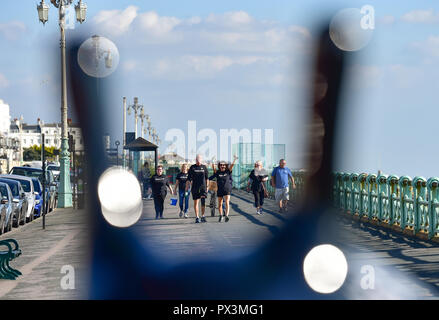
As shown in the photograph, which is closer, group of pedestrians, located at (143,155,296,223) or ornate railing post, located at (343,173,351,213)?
group of pedestrians, located at (143,155,296,223)

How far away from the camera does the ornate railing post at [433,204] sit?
17000 millimetres

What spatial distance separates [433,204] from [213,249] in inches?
193

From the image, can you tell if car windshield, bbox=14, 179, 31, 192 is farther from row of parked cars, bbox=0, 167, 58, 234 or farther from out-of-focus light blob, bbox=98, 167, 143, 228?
out-of-focus light blob, bbox=98, 167, 143, 228

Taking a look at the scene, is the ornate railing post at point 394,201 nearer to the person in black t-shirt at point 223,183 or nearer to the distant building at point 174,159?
the person in black t-shirt at point 223,183

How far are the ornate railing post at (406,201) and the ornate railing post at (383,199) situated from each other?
1155mm

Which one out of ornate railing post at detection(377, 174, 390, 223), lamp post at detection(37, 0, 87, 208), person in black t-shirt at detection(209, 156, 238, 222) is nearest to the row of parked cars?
lamp post at detection(37, 0, 87, 208)

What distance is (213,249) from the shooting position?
15359mm

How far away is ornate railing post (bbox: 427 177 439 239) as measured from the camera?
17000 millimetres

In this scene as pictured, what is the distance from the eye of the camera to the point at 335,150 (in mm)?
28625

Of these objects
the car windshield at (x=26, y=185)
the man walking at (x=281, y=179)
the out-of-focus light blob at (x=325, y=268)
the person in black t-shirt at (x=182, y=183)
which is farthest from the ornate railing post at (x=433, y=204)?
the car windshield at (x=26, y=185)

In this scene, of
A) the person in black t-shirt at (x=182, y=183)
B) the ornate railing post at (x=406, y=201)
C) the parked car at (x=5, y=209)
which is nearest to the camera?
the ornate railing post at (x=406, y=201)

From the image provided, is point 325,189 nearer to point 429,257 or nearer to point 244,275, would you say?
point 429,257
